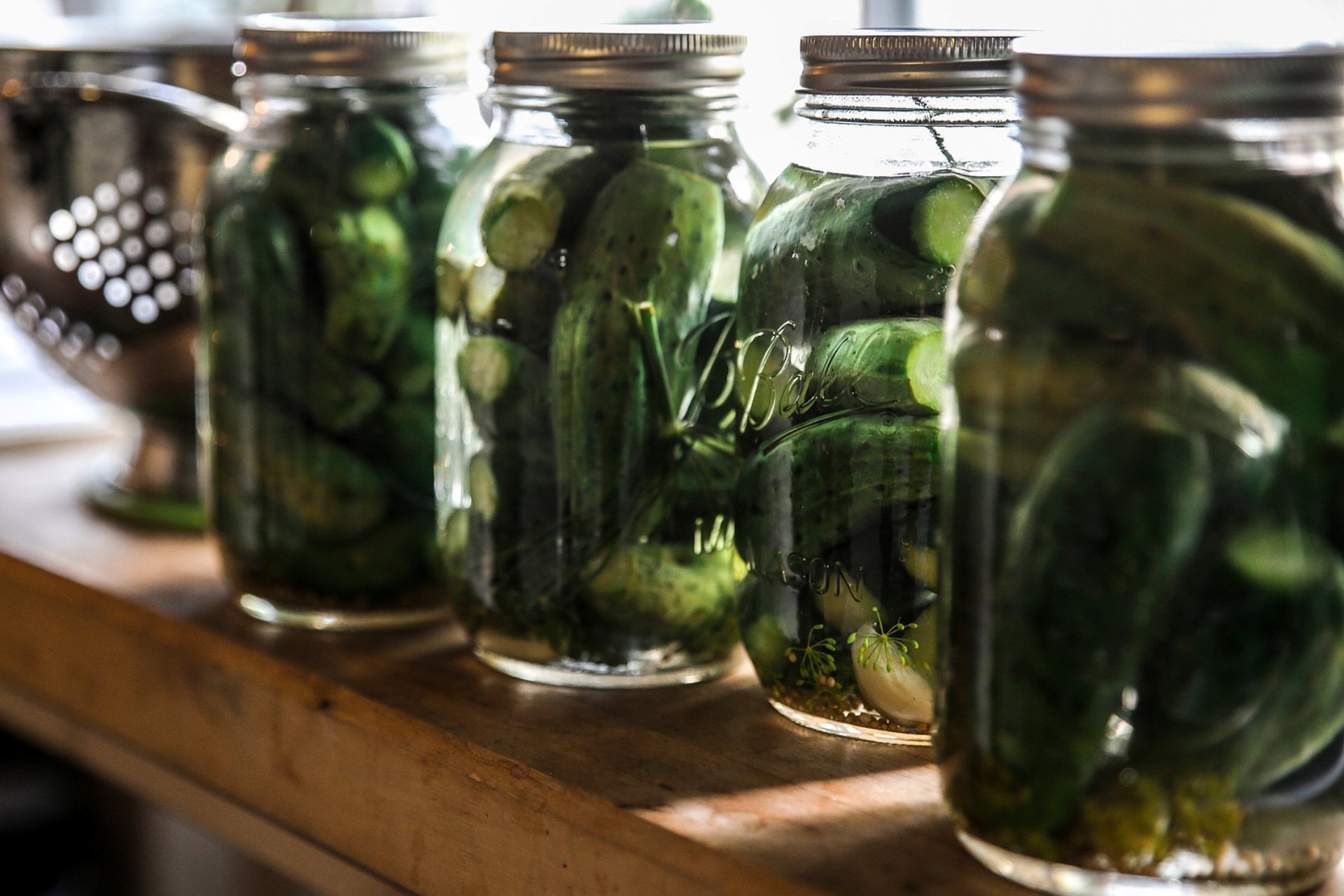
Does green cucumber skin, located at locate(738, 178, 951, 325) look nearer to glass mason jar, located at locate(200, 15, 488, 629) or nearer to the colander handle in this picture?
glass mason jar, located at locate(200, 15, 488, 629)

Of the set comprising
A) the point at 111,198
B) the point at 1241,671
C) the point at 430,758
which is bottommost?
the point at 430,758

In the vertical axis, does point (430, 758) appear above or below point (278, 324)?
below

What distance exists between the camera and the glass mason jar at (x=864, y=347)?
54cm

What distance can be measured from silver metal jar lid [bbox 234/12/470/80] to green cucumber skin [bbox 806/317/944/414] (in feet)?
0.90

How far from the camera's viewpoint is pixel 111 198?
0.88m

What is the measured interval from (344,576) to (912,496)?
311 mm

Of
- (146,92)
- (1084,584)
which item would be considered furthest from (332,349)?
(1084,584)

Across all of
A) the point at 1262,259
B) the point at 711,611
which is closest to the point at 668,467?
the point at 711,611

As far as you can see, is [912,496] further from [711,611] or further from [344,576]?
[344,576]

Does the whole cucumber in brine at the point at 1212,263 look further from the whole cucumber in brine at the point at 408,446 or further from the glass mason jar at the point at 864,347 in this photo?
the whole cucumber in brine at the point at 408,446

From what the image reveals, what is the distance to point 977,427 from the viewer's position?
1.48 feet

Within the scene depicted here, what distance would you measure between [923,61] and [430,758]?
1.10 feet

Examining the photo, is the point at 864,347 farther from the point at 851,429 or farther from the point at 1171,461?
the point at 1171,461

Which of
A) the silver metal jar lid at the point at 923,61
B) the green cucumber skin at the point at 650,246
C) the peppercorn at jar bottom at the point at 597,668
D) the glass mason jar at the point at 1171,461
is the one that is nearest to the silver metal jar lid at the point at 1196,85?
the glass mason jar at the point at 1171,461
